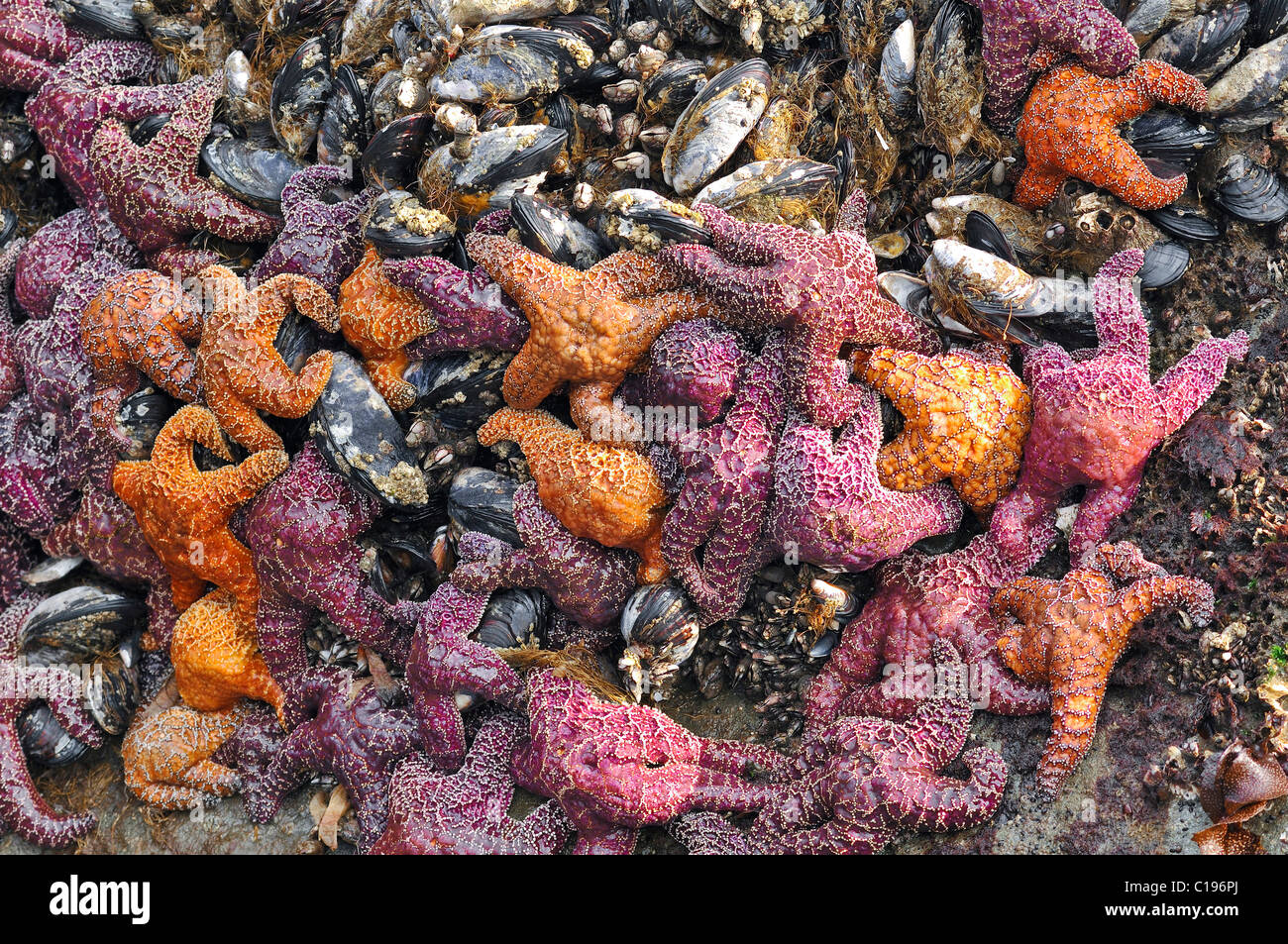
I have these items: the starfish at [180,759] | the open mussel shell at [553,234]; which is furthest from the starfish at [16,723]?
the open mussel shell at [553,234]

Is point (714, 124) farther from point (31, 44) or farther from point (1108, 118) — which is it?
point (31, 44)

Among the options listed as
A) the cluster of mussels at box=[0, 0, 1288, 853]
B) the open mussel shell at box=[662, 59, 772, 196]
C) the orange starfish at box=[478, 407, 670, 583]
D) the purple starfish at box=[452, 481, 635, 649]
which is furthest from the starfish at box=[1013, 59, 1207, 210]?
the purple starfish at box=[452, 481, 635, 649]

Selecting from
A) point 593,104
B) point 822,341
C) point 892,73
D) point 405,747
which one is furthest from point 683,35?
point 405,747

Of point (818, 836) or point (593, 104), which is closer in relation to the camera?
point (818, 836)

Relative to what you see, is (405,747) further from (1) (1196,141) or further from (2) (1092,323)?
(1) (1196,141)

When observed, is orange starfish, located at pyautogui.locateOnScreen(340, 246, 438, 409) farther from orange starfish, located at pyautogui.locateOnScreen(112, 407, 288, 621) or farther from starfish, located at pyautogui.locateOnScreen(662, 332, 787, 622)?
starfish, located at pyautogui.locateOnScreen(662, 332, 787, 622)

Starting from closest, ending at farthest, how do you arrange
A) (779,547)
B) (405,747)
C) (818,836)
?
1. (818,836)
2. (779,547)
3. (405,747)

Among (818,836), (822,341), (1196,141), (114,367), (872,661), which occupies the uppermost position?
(1196,141)
